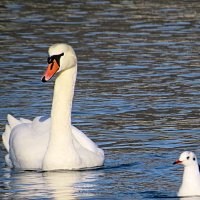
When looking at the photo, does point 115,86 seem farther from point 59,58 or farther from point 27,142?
point 59,58

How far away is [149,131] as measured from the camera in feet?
51.3

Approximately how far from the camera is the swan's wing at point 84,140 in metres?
14.3

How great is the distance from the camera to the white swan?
14148 millimetres

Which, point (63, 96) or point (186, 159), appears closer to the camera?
point (186, 159)

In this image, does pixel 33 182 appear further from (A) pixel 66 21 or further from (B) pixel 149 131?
(A) pixel 66 21

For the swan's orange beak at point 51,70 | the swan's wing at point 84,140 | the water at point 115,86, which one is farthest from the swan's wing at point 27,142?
the swan's orange beak at point 51,70

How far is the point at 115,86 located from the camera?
62.3 ft

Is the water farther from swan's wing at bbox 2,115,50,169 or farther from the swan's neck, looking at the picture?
the swan's neck

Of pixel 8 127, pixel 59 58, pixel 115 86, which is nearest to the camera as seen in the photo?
pixel 59 58

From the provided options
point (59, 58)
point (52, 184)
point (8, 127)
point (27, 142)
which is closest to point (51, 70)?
point (59, 58)

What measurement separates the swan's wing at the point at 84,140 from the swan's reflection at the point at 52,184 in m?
0.44

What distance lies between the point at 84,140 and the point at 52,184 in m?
1.61

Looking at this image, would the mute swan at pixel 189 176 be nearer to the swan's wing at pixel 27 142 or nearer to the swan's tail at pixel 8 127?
the swan's wing at pixel 27 142

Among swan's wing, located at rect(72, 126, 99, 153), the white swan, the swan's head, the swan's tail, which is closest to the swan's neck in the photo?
the white swan
